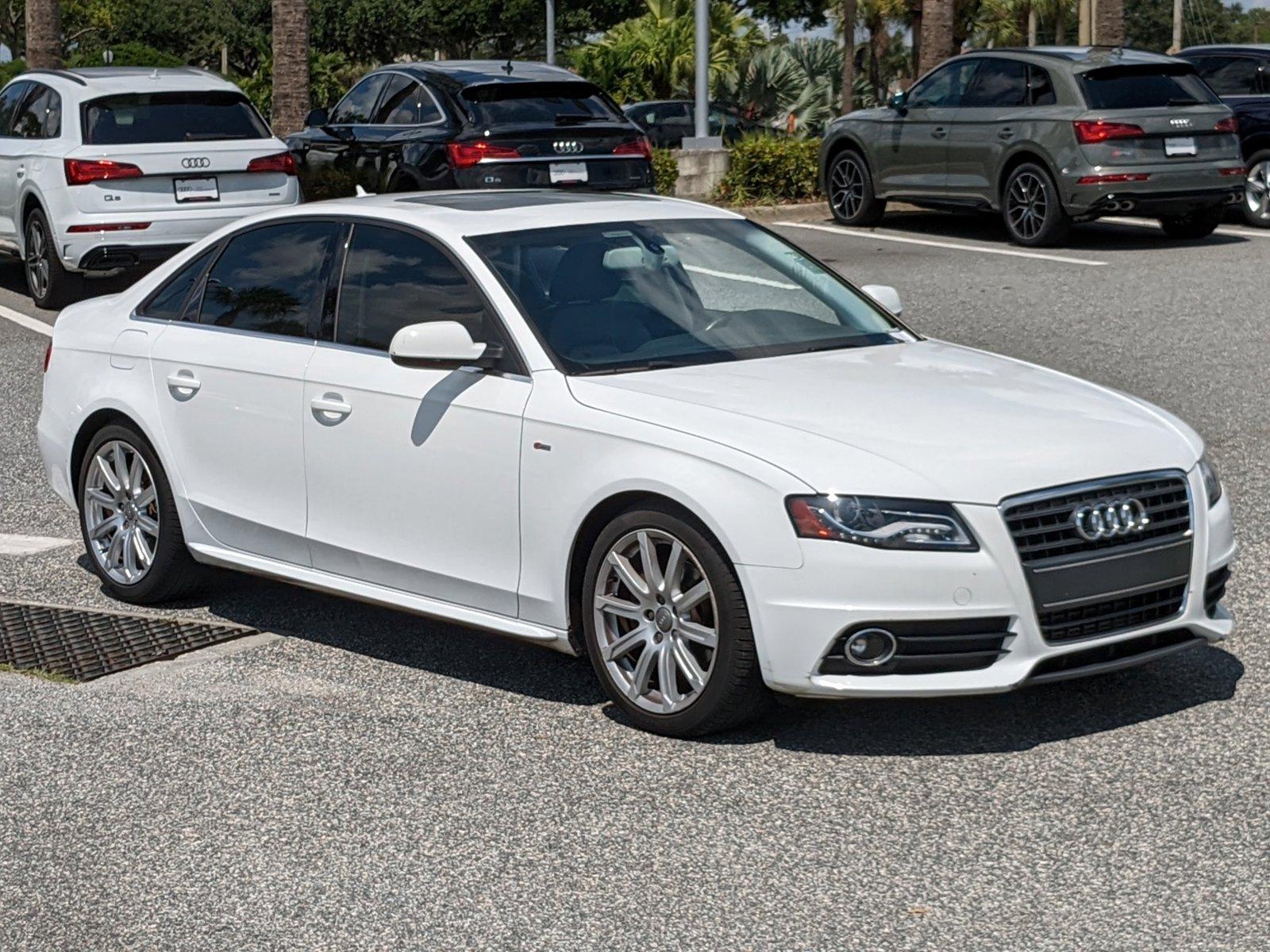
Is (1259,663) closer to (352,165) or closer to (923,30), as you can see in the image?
(352,165)

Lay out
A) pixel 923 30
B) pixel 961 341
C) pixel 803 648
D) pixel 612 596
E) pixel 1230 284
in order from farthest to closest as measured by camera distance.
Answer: pixel 923 30
pixel 1230 284
pixel 961 341
pixel 612 596
pixel 803 648

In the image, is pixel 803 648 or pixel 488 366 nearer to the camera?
pixel 803 648

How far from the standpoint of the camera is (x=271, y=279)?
701 cm

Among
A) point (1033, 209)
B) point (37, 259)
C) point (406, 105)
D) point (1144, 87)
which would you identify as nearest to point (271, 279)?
point (37, 259)

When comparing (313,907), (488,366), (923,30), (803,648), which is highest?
(923,30)

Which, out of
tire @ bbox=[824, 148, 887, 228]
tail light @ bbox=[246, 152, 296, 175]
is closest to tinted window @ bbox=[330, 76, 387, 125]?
tail light @ bbox=[246, 152, 296, 175]

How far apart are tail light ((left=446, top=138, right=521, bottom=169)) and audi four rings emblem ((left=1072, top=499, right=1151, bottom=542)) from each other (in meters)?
10.6

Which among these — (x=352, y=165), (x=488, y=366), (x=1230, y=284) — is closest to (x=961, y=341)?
(x=1230, y=284)

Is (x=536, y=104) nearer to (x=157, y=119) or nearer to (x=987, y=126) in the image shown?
(x=157, y=119)

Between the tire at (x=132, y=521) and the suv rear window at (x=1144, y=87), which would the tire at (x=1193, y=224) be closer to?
the suv rear window at (x=1144, y=87)

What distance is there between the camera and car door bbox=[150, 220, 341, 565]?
22.0ft

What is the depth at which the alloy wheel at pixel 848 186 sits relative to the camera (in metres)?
20.0

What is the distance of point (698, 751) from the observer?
18.3ft

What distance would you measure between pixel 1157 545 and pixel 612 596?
1.54m
